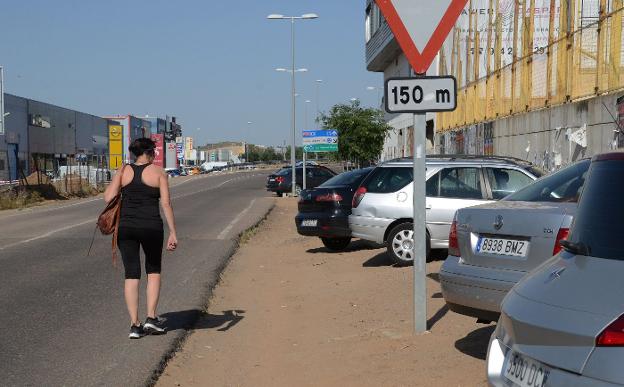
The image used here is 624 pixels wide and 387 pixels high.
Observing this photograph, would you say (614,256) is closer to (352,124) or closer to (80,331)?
(80,331)

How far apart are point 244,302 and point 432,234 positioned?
10.6 feet

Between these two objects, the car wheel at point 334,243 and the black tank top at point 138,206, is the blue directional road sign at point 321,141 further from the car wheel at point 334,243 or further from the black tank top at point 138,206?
the black tank top at point 138,206

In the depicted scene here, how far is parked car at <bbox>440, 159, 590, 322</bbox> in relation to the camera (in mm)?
6164

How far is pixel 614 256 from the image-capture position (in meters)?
3.38

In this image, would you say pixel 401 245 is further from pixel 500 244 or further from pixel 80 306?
pixel 500 244

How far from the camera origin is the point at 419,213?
737 cm

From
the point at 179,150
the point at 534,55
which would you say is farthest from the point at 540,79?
the point at 179,150

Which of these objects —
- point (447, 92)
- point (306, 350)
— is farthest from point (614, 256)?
point (306, 350)

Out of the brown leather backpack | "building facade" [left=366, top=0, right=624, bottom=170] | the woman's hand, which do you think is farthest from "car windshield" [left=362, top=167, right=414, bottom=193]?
the brown leather backpack

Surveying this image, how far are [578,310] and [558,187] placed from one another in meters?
4.18

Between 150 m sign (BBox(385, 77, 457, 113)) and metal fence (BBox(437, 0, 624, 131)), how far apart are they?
287 inches

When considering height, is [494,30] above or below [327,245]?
above

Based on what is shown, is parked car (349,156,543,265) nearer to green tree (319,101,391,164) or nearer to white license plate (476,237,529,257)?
white license plate (476,237,529,257)

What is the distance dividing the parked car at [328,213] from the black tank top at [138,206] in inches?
290
